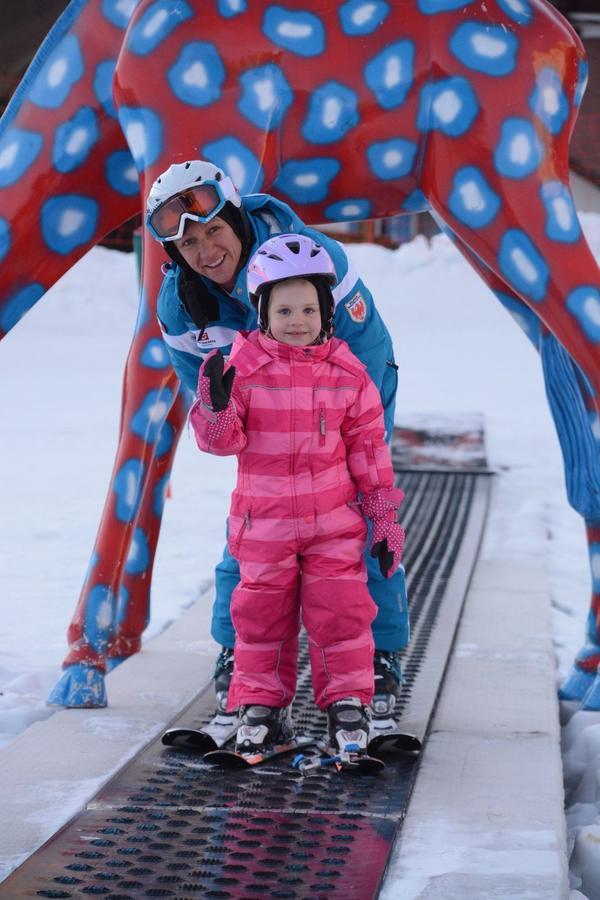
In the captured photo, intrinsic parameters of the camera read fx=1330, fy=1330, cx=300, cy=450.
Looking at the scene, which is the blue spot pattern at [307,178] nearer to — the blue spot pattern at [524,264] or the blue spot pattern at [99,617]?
the blue spot pattern at [524,264]

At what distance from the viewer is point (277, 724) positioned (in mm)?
3148

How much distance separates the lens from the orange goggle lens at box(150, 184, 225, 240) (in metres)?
3.08

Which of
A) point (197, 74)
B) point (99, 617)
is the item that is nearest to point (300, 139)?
point (197, 74)

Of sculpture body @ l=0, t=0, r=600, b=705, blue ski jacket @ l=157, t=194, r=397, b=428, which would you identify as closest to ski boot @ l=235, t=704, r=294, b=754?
sculpture body @ l=0, t=0, r=600, b=705

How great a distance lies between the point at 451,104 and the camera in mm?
3752

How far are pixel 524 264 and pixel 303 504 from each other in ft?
3.74

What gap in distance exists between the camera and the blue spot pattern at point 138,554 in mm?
4016

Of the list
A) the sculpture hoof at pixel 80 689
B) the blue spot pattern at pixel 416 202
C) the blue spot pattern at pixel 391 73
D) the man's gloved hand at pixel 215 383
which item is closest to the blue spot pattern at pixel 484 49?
the blue spot pattern at pixel 391 73

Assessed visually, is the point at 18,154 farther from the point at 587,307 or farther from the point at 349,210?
the point at 587,307

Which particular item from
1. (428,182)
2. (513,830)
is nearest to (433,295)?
(428,182)

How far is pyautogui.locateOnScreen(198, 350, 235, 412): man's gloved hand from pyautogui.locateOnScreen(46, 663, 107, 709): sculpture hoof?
98cm

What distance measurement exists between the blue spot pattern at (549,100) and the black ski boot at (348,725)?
5.82 ft

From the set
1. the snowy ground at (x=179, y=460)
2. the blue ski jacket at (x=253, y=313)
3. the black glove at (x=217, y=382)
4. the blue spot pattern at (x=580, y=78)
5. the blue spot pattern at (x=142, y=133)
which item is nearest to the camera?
the black glove at (x=217, y=382)

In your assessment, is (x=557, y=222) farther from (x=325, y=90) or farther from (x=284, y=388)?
(x=284, y=388)
